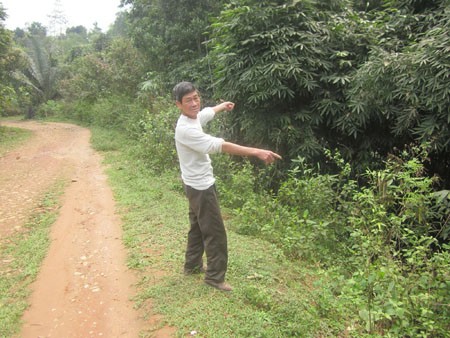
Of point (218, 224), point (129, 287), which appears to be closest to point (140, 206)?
point (129, 287)

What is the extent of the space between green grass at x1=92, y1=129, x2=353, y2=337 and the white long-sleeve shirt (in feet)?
3.26

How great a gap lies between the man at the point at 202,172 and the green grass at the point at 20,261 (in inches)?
Result: 66.7

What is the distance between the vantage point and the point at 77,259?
4129mm

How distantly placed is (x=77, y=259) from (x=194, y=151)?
217cm

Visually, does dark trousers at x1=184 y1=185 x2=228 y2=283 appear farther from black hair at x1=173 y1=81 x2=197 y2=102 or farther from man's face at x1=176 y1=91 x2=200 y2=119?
black hair at x1=173 y1=81 x2=197 y2=102

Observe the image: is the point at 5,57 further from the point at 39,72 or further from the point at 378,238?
the point at 378,238

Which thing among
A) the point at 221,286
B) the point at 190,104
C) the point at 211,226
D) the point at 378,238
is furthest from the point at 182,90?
the point at 378,238

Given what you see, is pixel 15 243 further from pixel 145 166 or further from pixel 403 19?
pixel 403 19

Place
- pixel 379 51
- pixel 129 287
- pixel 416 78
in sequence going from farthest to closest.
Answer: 1. pixel 379 51
2. pixel 416 78
3. pixel 129 287

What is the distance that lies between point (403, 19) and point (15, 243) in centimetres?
651

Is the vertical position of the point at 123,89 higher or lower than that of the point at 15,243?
higher

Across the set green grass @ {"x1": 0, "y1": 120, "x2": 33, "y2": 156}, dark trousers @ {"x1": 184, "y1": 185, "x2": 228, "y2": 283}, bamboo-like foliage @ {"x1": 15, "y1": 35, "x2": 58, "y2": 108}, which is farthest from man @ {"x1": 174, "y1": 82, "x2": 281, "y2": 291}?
bamboo-like foliage @ {"x1": 15, "y1": 35, "x2": 58, "y2": 108}

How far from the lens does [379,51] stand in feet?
17.2

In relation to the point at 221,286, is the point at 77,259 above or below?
below
